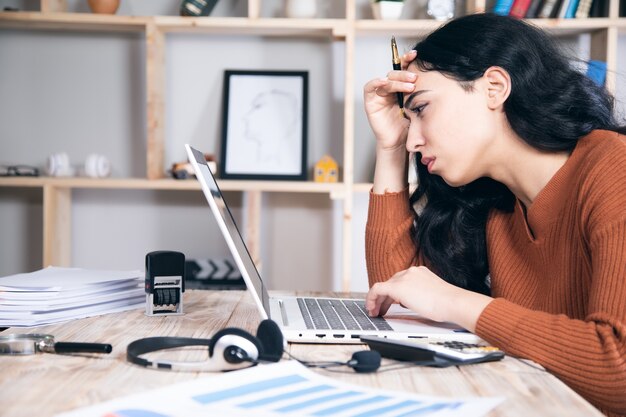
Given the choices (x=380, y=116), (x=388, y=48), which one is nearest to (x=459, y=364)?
(x=380, y=116)

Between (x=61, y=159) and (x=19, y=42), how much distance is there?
0.55m

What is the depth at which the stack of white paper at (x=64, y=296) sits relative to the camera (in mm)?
1097

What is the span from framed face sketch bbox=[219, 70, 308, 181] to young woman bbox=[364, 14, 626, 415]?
99 cm

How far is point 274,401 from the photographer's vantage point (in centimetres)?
67

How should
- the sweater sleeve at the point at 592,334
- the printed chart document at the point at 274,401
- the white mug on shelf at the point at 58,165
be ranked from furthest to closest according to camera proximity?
the white mug on shelf at the point at 58,165
the sweater sleeve at the point at 592,334
the printed chart document at the point at 274,401

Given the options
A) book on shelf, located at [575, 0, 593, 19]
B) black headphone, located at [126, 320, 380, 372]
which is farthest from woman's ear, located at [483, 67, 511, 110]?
book on shelf, located at [575, 0, 593, 19]

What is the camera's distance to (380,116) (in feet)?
5.22

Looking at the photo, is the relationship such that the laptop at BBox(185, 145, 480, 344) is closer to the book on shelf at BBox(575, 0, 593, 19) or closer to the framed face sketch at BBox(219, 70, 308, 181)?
the framed face sketch at BBox(219, 70, 308, 181)

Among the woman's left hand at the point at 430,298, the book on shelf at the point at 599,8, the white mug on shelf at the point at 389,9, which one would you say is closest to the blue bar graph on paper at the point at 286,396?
the woman's left hand at the point at 430,298

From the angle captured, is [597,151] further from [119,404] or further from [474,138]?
[119,404]

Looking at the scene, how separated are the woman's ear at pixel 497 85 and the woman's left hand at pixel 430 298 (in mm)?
403

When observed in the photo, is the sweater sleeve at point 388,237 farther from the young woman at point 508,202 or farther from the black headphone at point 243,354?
the black headphone at point 243,354

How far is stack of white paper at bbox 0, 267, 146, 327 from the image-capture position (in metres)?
1.10

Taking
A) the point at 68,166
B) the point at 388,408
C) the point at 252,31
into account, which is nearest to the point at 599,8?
the point at 252,31
